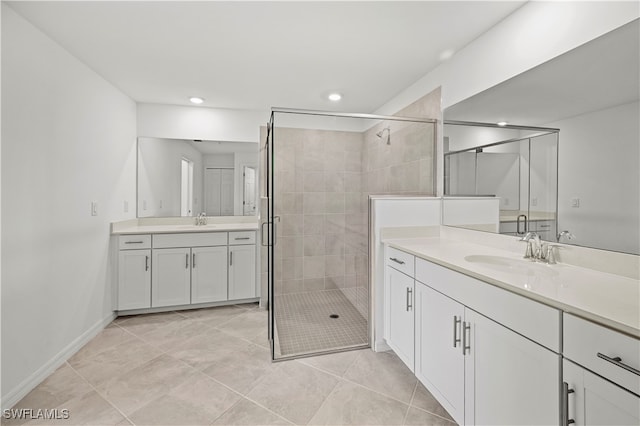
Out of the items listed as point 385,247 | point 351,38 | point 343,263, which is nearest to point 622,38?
point 351,38

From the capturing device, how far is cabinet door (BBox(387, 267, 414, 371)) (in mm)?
1919

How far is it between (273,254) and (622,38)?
2272 mm

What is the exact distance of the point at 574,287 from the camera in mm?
1124

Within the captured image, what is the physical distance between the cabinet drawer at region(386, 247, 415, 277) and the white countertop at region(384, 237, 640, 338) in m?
0.17

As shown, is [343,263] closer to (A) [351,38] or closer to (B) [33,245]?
(A) [351,38]

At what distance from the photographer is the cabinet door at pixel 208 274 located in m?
3.17

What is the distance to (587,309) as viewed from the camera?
891 millimetres

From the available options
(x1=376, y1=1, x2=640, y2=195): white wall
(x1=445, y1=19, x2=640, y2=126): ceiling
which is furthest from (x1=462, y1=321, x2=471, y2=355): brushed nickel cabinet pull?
(x1=376, y1=1, x2=640, y2=195): white wall

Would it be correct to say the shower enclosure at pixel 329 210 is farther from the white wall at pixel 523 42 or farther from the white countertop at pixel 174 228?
the white countertop at pixel 174 228

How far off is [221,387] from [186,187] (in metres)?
2.35

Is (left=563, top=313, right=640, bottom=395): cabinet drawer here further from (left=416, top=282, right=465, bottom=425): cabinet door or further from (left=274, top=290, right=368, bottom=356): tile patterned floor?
(left=274, top=290, right=368, bottom=356): tile patterned floor

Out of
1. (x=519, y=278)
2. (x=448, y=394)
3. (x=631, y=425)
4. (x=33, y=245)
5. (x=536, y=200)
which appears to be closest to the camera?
(x=631, y=425)

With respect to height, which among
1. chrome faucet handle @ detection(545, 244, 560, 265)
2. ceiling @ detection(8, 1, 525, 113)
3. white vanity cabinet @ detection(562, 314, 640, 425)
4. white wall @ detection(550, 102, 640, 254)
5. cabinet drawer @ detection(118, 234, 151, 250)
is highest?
ceiling @ detection(8, 1, 525, 113)

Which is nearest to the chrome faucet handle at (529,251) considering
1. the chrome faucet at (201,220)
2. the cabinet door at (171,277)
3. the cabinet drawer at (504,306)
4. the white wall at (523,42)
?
the cabinet drawer at (504,306)
